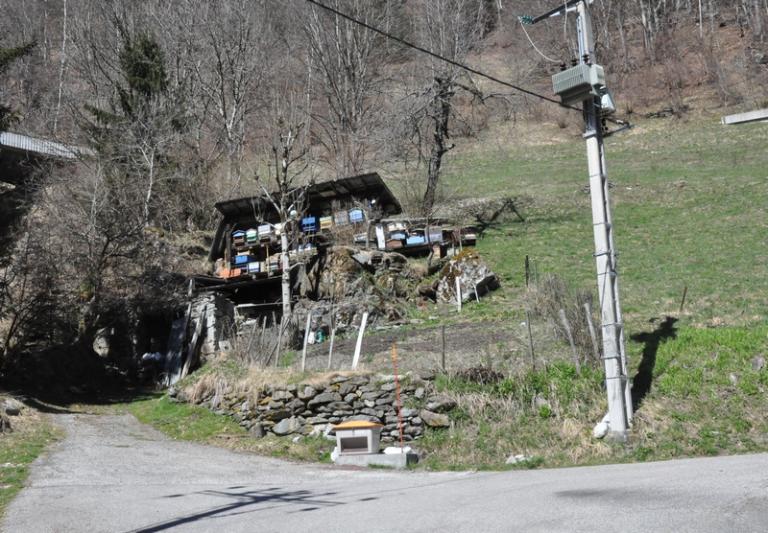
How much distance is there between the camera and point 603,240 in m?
12.7

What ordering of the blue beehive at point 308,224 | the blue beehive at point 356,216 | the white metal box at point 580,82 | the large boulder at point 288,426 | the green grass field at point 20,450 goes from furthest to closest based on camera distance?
the blue beehive at point 308,224 → the blue beehive at point 356,216 → the large boulder at point 288,426 → the white metal box at point 580,82 → the green grass field at point 20,450

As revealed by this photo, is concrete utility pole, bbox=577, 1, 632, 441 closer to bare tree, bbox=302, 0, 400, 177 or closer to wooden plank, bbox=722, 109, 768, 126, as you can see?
wooden plank, bbox=722, 109, 768, 126

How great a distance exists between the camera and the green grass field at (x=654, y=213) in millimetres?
18969

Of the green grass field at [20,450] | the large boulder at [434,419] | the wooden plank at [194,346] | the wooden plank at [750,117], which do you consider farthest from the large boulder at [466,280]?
the wooden plank at [750,117]

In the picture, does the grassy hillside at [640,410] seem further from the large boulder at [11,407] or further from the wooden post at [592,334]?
the large boulder at [11,407]

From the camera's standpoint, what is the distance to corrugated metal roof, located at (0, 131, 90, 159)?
38.2 meters

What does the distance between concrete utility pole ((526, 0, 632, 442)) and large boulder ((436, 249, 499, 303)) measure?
9606 mm

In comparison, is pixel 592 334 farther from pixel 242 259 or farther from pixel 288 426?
pixel 242 259

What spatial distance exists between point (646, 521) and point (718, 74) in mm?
50097

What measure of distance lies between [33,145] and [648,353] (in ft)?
118

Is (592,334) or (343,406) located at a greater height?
(592,334)

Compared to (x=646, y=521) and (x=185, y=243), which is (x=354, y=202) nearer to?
(x=185, y=243)

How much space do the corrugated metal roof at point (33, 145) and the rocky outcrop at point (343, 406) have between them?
26.6 metres

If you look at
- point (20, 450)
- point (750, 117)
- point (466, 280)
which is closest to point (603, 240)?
point (750, 117)
